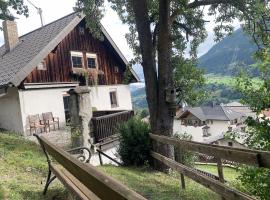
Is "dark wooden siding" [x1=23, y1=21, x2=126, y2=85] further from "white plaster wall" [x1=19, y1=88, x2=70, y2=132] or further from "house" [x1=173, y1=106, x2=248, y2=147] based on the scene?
"house" [x1=173, y1=106, x2=248, y2=147]

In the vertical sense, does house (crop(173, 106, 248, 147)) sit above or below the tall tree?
below

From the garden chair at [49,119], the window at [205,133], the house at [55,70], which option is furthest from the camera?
the window at [205,133]

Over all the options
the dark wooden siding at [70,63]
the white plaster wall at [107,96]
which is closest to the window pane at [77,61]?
the dark wooden siding at [70,63]

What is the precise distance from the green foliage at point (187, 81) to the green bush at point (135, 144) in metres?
2.04

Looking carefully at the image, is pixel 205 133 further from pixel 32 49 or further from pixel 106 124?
pixel 106 124

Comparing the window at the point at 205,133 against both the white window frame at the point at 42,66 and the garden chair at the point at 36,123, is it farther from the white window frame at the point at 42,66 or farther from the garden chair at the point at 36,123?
the garden chair at the point at 36,123

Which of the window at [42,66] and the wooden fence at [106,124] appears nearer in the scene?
the wooden fence at [106,124]

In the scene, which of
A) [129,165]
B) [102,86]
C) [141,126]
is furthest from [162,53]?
[102,86]

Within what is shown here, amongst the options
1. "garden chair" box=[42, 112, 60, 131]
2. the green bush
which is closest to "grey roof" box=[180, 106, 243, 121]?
"garden chair" box=[42, 112, 60, 131]

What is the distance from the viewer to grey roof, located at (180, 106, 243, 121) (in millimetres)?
68694

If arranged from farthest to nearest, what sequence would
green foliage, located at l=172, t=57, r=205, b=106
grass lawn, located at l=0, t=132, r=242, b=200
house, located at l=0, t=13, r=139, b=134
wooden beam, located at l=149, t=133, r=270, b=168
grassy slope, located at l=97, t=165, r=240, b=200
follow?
1. house, located at l=0, t=13, r=139, b=134
2. green foliage, located at l=172, t=57, r=205, b=106
3. grassy slope, located at l=97, t=165, r=240, b=200
4. grass lawn, located at l=0, t=132, r=242, b=200
5. wooden beam, located at l=149, t=133, r=270, b=168

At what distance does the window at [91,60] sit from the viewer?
24000mm

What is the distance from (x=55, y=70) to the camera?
71.4ft

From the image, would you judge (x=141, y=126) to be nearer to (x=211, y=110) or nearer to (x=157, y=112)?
(x=157, y=112)
